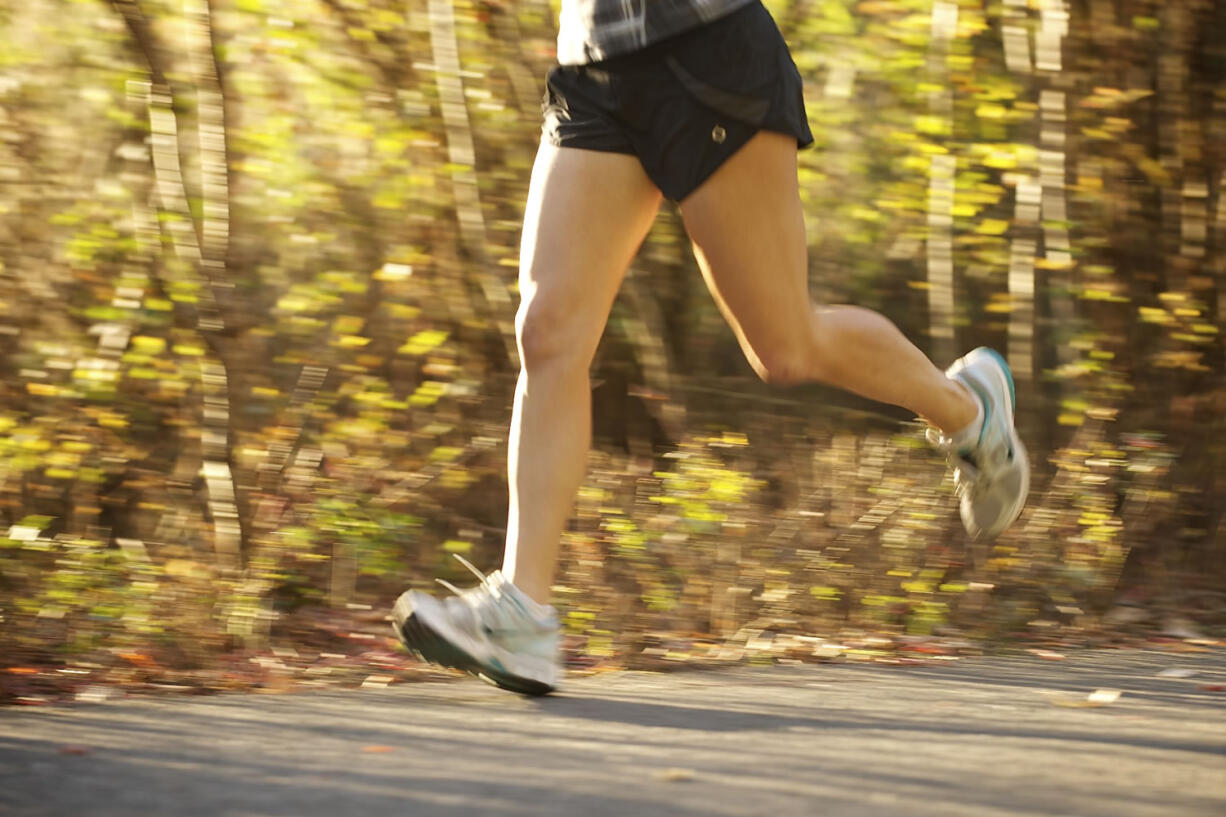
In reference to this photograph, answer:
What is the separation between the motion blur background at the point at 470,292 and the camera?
4887 millimetres

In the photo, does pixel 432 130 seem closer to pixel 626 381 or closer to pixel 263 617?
pixel 626 381

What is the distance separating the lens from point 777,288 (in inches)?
123

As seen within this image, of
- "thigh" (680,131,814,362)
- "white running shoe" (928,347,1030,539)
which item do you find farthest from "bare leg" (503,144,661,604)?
"white running shoe" (928,347,1030,539)

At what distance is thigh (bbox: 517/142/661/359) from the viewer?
10.0 feet

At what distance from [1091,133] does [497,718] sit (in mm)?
3354

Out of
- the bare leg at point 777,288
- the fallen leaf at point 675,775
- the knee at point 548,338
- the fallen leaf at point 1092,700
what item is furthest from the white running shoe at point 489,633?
the fallen leaf at point 1092,700

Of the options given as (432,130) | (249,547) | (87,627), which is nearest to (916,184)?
(432,130)

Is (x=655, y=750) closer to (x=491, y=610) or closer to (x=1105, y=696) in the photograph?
(x=491, y=610)

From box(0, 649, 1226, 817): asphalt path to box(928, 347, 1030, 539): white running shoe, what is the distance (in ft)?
1.56

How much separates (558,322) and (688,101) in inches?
19.4

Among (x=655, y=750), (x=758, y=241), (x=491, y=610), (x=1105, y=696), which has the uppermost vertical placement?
(x=758, y=241)

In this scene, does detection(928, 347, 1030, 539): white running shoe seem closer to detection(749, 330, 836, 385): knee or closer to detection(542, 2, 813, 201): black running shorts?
Result: detection(749, 330, 836, 385): knee

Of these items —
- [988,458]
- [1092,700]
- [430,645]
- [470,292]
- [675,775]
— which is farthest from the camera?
[470,292]

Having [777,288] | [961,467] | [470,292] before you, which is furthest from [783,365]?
[470,292]
